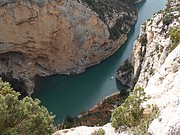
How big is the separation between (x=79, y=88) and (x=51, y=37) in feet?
24.5

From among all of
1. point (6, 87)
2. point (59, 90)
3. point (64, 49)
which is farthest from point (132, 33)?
point (6, 87)

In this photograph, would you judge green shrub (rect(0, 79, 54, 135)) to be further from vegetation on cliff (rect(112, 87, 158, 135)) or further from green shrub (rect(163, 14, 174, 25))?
green shrub (rect(163, 14, 174, 25))

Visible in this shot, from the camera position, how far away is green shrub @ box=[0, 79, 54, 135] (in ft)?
39.8

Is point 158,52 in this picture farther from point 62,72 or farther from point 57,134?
point 57,134

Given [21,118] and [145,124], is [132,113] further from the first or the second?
[21,118]

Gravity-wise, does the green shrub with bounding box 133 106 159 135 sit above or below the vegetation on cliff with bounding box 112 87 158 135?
below

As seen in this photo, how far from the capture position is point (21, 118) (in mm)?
12602

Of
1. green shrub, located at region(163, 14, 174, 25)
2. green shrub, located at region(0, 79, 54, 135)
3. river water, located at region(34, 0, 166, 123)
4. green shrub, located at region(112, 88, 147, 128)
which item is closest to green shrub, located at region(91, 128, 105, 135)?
green shrub, located at region(112, 88, 147, 128)

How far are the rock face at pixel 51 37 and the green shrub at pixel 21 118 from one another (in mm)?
→ 31773

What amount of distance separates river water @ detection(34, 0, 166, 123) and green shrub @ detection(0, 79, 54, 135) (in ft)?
85.8

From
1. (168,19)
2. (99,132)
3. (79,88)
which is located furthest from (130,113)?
(79,88)

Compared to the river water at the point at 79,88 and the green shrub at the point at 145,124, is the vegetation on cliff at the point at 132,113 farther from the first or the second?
the river water at the point at 79,88

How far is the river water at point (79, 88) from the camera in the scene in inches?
1676

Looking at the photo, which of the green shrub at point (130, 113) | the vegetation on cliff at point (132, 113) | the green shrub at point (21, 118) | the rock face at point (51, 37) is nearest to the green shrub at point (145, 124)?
the vegetation on cliff at point (132, 113)
